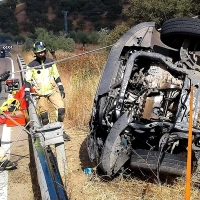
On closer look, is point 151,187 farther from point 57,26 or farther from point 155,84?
point 57,26

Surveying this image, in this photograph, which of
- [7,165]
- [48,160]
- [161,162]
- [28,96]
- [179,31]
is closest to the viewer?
[48,160]

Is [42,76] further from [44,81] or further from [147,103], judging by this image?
[147,103]

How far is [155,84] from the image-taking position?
5.18 metres

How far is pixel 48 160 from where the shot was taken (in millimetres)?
4012

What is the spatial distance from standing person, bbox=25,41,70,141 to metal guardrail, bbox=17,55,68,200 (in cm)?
157

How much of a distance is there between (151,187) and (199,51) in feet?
6.56

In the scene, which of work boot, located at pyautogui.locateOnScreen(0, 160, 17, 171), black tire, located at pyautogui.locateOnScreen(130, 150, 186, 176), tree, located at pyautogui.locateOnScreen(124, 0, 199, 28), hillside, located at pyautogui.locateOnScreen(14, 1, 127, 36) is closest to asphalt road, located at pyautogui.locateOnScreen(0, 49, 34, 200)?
work boot, located at pyautogui.locateOnScreen(0, 160, 17, 171)

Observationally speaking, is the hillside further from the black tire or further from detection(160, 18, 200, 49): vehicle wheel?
the black tire

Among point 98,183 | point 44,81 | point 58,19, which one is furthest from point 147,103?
point 58,19

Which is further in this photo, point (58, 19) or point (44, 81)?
point (58, 19)

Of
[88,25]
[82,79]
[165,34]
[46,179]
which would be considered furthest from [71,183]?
[88,25]

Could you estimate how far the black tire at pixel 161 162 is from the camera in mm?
4410

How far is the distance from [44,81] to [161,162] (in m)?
3.37

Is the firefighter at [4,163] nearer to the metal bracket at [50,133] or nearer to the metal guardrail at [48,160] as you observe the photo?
the metal guardrail at [48,160]
